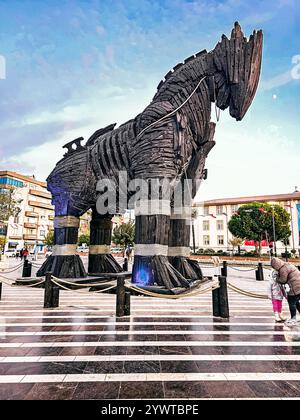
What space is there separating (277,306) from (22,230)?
169 ft

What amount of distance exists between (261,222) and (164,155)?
31.4m

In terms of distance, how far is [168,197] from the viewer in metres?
8.46

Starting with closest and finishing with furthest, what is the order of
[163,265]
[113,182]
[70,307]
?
[70,307], [163,265], [113,182]

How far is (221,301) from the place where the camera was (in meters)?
5.83

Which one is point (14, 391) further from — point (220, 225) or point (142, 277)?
point (220, 225)

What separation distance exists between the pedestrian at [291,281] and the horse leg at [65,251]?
7120mm

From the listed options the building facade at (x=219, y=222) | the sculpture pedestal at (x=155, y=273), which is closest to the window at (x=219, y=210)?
the building facade at (x=219, y=222)

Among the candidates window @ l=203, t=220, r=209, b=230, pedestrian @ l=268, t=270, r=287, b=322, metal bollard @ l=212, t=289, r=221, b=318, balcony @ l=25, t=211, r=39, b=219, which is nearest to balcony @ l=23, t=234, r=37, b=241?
balcony @ l=25, t=211, r=39, b=219

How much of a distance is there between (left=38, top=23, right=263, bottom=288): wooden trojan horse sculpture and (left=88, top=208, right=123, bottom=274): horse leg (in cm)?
106

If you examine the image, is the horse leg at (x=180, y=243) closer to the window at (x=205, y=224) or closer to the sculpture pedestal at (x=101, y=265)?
the sculpture pedestal at (x=101, y=265)

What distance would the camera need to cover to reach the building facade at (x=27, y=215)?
47.3m

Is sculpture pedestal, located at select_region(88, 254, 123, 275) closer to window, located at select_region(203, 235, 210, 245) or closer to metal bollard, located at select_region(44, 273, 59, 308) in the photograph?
metal bollard, located at select_region(44, 273, 59, 308)
